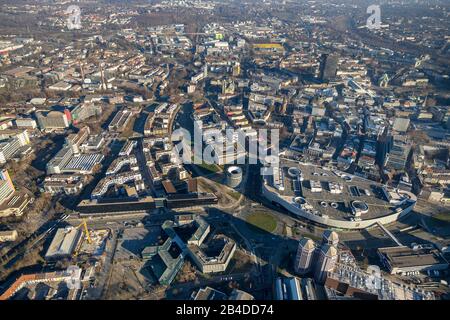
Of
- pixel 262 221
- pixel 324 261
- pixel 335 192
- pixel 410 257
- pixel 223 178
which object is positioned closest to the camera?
pixel 324 261

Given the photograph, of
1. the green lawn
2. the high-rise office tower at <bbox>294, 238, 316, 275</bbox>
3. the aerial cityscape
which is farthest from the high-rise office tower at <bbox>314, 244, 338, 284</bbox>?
the green lawn

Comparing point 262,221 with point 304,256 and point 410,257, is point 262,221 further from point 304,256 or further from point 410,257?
point 410,257

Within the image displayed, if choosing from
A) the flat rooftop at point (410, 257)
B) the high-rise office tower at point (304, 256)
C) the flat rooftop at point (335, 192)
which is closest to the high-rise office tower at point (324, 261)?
the high-rise office tower at point (304, 256)

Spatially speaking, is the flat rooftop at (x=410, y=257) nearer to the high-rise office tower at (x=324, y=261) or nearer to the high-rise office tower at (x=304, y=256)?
the high-rise office tower at (x=324, y=261)

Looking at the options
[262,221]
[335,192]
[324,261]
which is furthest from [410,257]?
[262,221]

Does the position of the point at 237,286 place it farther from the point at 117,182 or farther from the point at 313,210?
the point at 117,182
